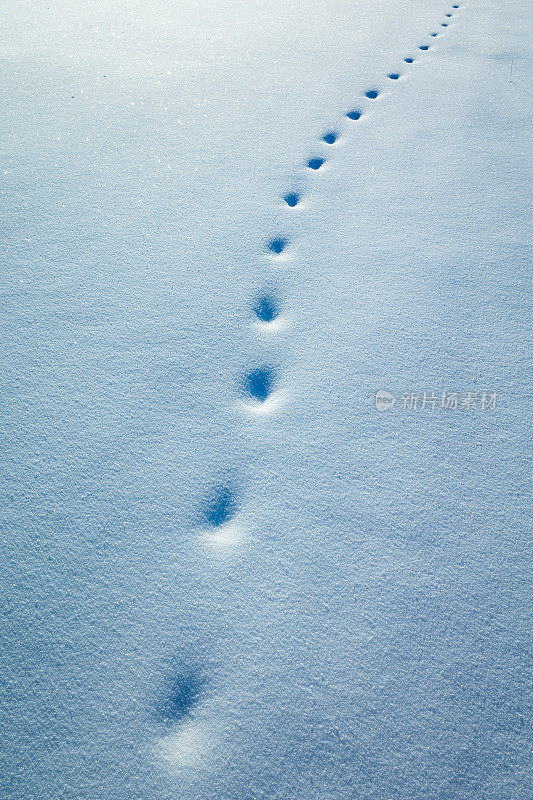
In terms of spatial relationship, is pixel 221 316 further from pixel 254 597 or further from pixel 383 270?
pixel 254 597

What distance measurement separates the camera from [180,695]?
608 mm

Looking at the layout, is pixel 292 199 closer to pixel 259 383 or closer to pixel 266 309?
pixel 266 309

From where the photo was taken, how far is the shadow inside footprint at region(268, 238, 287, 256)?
1.17 m

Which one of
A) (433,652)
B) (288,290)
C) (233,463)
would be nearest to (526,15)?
(288,290)

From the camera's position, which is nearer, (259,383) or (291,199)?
(259,383)

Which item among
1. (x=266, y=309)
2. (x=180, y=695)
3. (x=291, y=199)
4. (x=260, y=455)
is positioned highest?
(x=291, y=199)

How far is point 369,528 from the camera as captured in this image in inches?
29.2

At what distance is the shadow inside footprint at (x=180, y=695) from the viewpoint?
23.5 inches

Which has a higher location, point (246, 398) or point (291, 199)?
point (291, 199)

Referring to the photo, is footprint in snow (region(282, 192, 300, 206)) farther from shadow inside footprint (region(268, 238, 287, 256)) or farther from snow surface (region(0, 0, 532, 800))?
shadow inside footprint (region(268, 238, 287, 256))

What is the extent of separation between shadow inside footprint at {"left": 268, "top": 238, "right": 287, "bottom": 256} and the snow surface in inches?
0.9

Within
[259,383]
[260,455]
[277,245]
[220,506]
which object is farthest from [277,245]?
[220,506]

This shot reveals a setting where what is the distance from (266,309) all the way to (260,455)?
0.40 m

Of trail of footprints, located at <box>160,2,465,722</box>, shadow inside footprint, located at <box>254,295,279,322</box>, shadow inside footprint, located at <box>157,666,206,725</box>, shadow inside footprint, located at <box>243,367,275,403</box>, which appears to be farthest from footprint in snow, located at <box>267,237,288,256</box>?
shadow inside footprint, located at <box>157,666,206,725</box>
